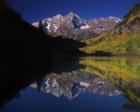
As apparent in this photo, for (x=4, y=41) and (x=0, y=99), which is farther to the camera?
(x=4, y=41)

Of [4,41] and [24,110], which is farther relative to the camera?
[4,41]

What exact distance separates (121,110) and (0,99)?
9.29 meters

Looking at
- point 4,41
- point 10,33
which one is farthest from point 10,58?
point 10,33

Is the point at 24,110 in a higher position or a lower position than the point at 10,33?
lower

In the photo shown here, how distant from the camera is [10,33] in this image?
92.8 m

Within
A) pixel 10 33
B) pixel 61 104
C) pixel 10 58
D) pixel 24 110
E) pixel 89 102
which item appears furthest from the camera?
pixel 10 33

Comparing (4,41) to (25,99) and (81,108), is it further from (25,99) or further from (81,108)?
(81,108)

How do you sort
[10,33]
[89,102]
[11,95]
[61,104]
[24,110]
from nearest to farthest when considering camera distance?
[24,110], [61,104], [89,102], [11,95], [10,33]

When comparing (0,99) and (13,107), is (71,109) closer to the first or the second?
(13,107)

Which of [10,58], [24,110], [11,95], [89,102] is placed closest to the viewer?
[24,110]

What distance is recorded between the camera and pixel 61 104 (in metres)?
28.7

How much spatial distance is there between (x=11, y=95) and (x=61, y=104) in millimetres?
6269

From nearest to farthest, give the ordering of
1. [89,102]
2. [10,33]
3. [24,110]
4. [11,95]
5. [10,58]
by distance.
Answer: [24,110]
[89,102]
[11,95]
[10,58]
[10,33]

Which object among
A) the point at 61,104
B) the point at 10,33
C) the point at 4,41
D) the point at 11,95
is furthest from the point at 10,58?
the point at 61,104
